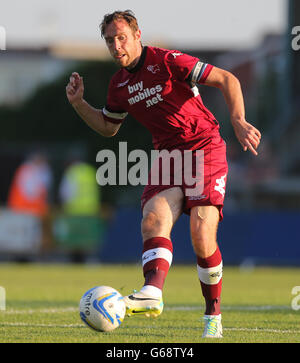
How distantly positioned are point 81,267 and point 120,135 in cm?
2453

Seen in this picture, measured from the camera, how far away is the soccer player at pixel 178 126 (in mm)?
6547

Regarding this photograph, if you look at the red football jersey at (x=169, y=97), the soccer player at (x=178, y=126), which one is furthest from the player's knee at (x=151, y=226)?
the red football jersey at (x=169, y=97)

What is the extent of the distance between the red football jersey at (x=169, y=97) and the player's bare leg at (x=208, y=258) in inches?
20.9

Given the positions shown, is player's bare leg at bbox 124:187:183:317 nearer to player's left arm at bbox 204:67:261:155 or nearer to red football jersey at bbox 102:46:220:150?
red football jersey at bbox 102:46:220:150

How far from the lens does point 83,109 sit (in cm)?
723

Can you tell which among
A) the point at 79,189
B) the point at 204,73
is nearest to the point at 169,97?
the point at 204,73

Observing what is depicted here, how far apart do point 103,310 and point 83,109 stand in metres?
1.88

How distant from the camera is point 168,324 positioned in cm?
734

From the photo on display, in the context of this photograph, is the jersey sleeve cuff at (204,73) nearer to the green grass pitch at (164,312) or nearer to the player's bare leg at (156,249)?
the player's bare leg at (156,249)

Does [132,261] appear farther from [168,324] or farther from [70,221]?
[168,324]

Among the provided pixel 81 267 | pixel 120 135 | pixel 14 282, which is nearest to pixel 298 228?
pixel 81 267

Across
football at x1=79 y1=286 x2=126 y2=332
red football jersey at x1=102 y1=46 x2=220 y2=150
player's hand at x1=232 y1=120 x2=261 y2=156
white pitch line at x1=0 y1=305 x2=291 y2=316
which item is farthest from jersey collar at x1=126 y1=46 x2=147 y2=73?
white pitch line at x1=0 y1=305 x2=291 y2=316

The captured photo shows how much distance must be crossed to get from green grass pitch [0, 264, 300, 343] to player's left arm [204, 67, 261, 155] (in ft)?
4.46

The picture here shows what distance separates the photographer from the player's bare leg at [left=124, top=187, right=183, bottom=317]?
6020mm
